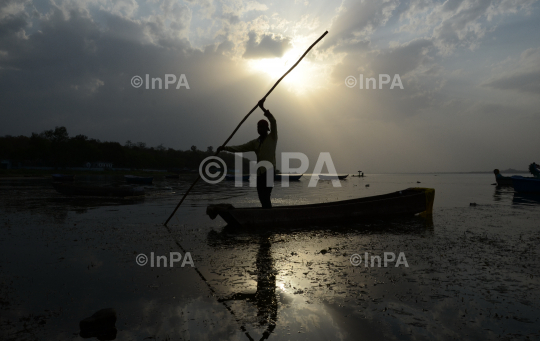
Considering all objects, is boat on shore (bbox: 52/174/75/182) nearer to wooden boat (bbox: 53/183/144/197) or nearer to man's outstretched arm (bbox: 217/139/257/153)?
wooden boat (bbox: 53/183/144/197)

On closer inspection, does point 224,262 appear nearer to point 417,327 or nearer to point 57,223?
point 417,327

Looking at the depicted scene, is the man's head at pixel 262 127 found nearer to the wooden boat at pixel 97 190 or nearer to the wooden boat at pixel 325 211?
the wooden boat at pixel 325 211

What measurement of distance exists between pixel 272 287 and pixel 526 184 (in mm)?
31189

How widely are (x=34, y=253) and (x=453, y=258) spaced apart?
8.41 meters

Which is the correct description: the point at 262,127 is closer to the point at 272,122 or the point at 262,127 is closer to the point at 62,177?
the point at 272,122

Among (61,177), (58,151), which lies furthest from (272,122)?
(58,151)

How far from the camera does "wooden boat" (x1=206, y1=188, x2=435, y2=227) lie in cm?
879

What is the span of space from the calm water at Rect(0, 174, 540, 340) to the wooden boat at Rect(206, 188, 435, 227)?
73 cm

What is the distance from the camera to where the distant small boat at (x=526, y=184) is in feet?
83.2

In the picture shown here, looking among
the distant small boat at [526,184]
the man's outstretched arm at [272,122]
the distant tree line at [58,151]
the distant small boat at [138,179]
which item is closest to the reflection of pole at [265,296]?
the man's outstretched arm at [272,122]

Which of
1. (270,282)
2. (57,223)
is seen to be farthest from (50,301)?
(57,223)

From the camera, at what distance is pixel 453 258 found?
5.98m

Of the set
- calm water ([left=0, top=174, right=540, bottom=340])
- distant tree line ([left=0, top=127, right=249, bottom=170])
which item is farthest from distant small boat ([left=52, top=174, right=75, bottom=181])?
distant tree line ([left=0, top=127, right=249, bottom=170])

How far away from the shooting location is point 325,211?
32.5 feet
